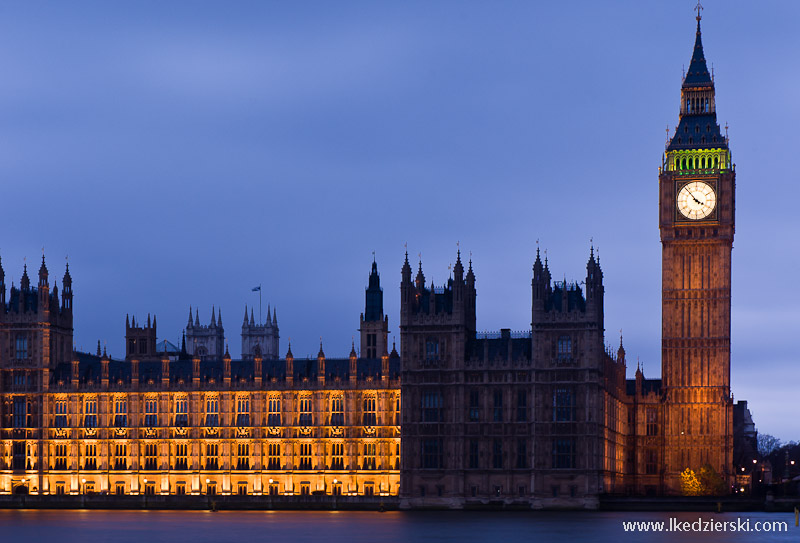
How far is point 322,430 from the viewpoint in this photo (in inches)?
6688

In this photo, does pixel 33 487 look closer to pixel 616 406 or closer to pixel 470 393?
pixel 470 393

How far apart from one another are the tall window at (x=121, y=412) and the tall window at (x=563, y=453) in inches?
2029

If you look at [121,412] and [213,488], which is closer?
[213,488]

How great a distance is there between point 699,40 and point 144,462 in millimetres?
87763

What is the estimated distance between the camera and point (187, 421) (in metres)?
173

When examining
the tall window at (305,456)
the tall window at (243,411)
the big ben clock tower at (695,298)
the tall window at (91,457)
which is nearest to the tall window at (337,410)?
the tall window at (305,456)

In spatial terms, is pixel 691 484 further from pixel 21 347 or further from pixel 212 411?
pixel 21 347

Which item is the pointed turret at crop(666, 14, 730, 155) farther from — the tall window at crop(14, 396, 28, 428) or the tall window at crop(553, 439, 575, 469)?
the tall window at crop(14, 396, 28, 428)

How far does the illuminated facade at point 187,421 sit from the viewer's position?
168625mm

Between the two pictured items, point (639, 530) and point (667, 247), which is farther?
point (667, 247)

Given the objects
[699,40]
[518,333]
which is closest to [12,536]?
[518,333]

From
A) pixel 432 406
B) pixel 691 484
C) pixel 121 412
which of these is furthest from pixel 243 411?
pixel 691 484

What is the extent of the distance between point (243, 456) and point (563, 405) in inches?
1540

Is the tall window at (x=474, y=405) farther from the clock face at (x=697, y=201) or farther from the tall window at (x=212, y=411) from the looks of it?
the clock face at (x=697, y=201)
